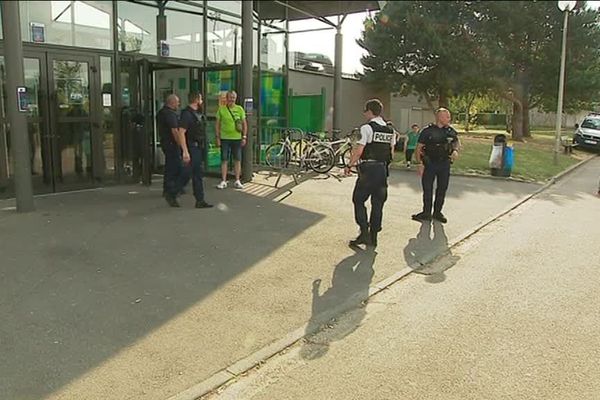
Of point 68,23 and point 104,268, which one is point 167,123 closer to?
point 68,23

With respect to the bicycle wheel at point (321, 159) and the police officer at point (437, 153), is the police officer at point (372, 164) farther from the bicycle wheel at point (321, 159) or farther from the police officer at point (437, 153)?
the bicycle wheel at point (321, 159)

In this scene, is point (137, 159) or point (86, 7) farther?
point (137, 159)

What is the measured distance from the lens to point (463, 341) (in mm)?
4039

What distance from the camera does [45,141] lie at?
9.28 m

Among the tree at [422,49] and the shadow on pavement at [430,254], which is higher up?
the tree at [422,49]

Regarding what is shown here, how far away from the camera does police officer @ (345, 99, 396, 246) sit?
6410 millimetres

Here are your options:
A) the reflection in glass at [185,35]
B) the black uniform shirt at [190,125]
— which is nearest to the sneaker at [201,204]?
the black uniform shirt at [190,125]

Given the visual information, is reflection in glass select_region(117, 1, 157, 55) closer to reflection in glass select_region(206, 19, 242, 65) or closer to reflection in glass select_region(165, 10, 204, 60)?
reflection in glass select_region(165, 10, 204, 60)

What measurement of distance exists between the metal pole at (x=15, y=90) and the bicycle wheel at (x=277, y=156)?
6.21 m

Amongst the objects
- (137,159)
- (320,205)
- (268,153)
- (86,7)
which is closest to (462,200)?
(320,205)

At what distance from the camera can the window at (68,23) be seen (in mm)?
9000

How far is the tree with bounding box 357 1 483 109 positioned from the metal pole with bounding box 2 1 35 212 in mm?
21295

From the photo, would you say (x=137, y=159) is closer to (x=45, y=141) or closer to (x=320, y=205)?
(x=45, y=141)

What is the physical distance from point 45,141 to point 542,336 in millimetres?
8158
